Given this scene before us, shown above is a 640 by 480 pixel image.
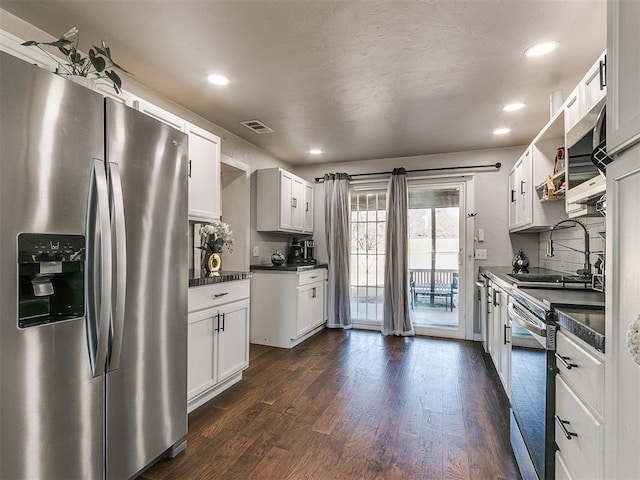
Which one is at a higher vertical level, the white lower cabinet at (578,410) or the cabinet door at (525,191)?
the cabinet door at (525,191)

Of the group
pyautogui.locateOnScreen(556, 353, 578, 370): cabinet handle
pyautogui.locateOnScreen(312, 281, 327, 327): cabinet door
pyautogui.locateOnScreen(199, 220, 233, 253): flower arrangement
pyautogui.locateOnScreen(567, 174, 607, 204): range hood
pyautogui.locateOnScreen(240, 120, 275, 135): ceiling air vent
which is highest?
pyautogui.locateOnScreen(240, 120, 275, 135): ceiling air vent

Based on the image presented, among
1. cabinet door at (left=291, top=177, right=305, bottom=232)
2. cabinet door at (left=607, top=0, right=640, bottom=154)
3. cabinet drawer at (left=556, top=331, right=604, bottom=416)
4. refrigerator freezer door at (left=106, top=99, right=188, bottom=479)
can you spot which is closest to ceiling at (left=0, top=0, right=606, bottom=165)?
refrigerator freezer door at (left=106, top=99, right=188, bottom=479)

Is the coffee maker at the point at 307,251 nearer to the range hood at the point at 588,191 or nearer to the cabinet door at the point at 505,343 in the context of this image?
the cabinet door at the point at 505,343

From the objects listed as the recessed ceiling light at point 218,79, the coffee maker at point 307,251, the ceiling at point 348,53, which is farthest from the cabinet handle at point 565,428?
the coffee maker at point 307,251

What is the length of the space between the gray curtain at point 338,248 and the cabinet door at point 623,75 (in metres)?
3.67

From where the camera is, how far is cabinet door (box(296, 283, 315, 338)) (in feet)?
12.6

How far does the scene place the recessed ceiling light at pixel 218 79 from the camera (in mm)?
2365

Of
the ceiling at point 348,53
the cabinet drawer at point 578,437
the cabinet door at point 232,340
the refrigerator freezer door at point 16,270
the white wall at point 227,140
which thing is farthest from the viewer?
the cabinet door at point 232,340

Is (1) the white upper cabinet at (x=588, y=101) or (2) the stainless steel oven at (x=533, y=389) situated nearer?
(2) the stainless steel oven at (x=533, y=389)

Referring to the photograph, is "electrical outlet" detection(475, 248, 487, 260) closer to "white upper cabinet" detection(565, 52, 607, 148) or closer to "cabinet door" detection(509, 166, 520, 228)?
"cabinet door" detection(509, 166, 520, 228)

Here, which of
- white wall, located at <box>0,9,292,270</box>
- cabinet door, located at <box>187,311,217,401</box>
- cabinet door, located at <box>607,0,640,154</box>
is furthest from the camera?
cabinet door, located at <box>187,311,217,401</box>

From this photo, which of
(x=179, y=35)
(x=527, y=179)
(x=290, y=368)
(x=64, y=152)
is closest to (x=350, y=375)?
(x=290, y=368)

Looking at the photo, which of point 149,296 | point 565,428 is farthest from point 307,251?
point 565,428

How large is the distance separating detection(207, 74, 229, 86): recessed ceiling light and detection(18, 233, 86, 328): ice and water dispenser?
5.25 feet
